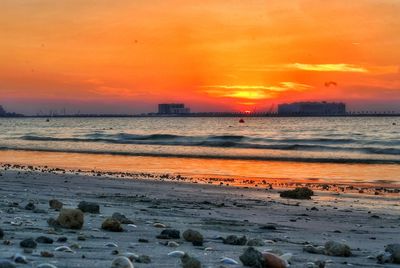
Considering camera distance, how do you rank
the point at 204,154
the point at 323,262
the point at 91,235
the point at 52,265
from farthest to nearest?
the point at 204,154, the point at 91,235, the point at 323,262, the point at 52,265

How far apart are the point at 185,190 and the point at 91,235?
27.7 feet

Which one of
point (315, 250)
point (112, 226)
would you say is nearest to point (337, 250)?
point (315, 250)

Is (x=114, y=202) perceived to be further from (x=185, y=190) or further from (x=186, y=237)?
(x=186, y=237)

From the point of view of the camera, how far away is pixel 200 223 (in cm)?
773

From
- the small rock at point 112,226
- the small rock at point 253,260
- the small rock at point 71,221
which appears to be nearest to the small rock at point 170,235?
the small rock at point 112,226

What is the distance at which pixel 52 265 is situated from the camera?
3.73 meters

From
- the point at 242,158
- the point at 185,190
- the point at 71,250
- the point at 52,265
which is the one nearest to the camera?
the point at 52,265

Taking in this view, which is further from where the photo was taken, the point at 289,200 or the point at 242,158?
the point at 242,158

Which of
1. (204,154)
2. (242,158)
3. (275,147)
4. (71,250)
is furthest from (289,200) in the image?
(275,147)

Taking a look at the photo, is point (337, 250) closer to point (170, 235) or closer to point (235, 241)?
point (235, 241)

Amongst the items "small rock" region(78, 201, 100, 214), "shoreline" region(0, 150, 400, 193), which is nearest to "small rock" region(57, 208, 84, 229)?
"small rock" region(78, 201, 100, 214)

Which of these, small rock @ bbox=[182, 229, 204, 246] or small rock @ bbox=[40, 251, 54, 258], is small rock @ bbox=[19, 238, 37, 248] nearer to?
small rock @ bbox=[40, 251, 54, 258]

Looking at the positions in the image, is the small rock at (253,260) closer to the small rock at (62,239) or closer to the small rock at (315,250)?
the small rock at (315,250)

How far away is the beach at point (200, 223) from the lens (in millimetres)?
4703
